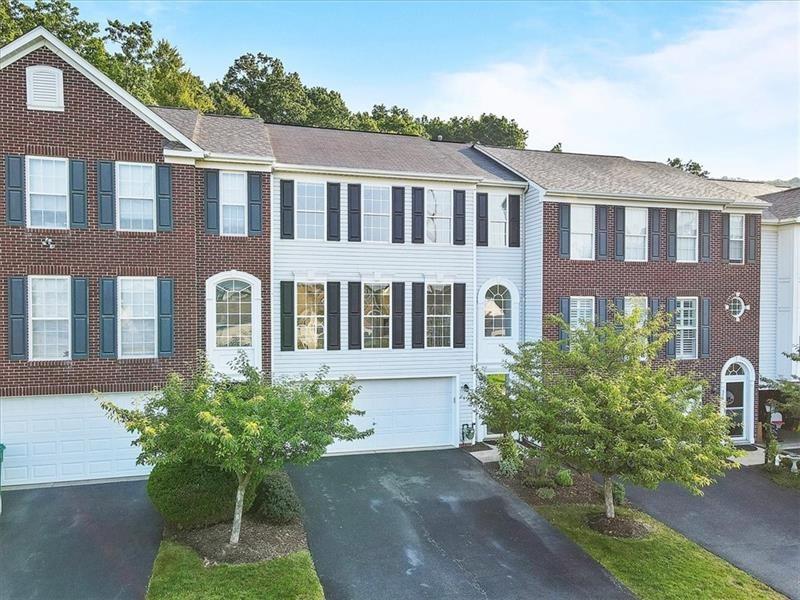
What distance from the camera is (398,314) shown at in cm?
1612

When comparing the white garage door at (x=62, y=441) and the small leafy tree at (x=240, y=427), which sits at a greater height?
the small leafy tree at (x=240, y=427)

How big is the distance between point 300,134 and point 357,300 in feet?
22.6

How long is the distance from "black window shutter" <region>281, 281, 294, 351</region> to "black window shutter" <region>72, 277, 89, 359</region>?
195 inches

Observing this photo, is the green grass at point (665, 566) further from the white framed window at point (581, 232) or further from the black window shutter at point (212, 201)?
the black window shutter at point (212, 201)

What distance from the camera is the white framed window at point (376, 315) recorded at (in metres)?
15.9

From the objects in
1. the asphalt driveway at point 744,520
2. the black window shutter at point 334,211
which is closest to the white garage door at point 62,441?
the black window shutter at point 334,211

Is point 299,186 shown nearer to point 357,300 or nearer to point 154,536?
point 357,300

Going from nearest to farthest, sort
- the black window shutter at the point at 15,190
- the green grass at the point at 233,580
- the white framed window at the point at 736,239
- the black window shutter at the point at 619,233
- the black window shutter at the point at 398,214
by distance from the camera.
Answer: the green grass at the point at 233,580, the black window shutter at the point at 15,190, the black window shutter at the point at 398,214, the black window shutter at the point at 619,233, the white framed window at the point at 736,239

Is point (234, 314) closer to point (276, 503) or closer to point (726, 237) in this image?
point (276, 503)

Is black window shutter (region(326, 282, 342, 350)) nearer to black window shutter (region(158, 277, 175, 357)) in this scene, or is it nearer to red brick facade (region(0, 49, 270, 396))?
red brick facade (region(0, 49, 270, 396))

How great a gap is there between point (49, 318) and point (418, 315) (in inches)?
391

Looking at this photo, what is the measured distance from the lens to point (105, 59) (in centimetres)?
3064

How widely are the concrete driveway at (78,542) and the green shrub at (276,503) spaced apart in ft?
6.59

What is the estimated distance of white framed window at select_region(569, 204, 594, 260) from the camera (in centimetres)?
1686
